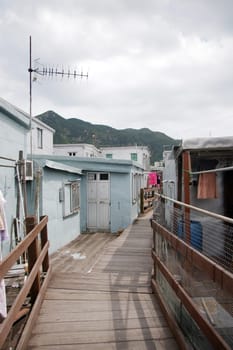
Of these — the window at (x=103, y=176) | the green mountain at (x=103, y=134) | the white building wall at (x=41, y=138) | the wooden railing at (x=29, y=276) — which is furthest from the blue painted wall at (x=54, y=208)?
the green mountain at (x=103, y=134)

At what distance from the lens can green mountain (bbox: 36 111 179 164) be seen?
72188 millimetres

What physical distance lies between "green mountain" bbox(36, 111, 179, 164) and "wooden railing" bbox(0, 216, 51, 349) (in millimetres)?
62706

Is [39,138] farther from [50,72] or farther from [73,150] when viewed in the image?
[73,150]

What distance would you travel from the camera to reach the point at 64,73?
339 inches

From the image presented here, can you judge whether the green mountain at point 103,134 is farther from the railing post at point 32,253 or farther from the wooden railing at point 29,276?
the railing post at point 32,253

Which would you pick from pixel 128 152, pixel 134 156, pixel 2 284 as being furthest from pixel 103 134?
pixel 2 284

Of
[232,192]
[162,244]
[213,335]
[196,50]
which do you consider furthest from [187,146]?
[196,50]

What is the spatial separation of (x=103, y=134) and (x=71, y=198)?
74.7 metres

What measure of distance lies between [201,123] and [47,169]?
45.3 feet

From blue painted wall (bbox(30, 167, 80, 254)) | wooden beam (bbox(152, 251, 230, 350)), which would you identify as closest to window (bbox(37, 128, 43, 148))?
blue painted wall (bbox(30, 167, 80, 254))

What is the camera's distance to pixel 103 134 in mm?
83562

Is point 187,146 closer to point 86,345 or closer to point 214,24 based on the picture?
point 214,24

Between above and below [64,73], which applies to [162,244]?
below

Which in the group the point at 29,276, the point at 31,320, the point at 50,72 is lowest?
the point at 31,320
